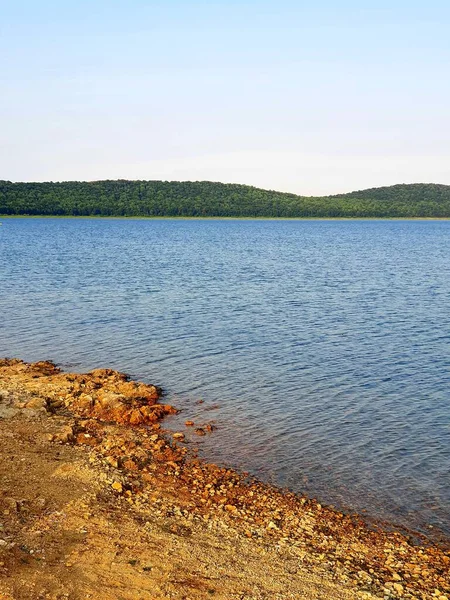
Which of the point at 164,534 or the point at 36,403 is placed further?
the point at 36,403

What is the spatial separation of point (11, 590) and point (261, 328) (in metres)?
25.8

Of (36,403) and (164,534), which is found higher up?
(164,534)

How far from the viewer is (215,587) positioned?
10.2 metres

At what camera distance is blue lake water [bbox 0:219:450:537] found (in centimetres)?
1658

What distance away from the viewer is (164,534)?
12016 mm

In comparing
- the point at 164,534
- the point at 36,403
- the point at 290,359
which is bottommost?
the point at 290,359

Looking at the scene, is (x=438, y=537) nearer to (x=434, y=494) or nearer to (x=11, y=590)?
(x=434, y=494)

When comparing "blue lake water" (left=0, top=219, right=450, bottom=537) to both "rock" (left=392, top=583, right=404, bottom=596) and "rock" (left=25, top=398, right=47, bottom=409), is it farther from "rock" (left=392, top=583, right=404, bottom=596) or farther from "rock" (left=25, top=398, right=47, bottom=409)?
"rock" (left=25, top=398, right=47, bottom=409)

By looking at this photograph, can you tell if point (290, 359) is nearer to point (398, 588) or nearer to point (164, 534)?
point (164, 534)

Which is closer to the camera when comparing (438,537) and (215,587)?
(215,587)

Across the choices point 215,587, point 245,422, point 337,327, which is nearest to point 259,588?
point 215,587

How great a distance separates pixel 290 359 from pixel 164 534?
639 inches

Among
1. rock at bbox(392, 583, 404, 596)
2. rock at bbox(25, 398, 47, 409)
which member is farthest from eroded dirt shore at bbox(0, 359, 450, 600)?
rock at bbox(25, 398, 47, 409)

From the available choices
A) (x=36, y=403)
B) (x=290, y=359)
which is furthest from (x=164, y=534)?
(x=290, y=359)
